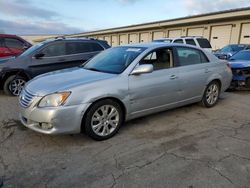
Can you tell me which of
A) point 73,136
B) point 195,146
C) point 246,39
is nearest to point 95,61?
point 73,136

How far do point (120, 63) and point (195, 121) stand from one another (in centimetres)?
192

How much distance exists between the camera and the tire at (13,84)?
23.7 ft

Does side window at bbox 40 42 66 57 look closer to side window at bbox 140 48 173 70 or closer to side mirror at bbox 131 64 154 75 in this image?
side window at bbox 140 48 173 70

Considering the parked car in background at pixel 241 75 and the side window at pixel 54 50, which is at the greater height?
the side window at pixel 54 50

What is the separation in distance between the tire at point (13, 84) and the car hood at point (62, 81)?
10.7ft

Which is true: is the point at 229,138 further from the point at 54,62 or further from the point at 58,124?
the point at 54,62

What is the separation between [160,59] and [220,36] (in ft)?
64.1

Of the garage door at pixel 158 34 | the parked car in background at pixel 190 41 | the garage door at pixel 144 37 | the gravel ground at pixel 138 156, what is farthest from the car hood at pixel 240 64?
the garage door at pixel 144 37

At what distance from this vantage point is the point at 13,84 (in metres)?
7.31

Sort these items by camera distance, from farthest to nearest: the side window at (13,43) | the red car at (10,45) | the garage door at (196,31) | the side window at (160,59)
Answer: the garage door at (196,31)
the side window at (13,43)
the red car at (10,45)
the side window at (160,59)

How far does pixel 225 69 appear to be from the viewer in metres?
6.20

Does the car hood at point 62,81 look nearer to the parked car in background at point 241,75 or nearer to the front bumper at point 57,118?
the front bumper at point 57,118

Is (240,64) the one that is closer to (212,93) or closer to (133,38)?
(212,93)

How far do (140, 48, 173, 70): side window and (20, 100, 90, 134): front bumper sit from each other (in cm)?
165
